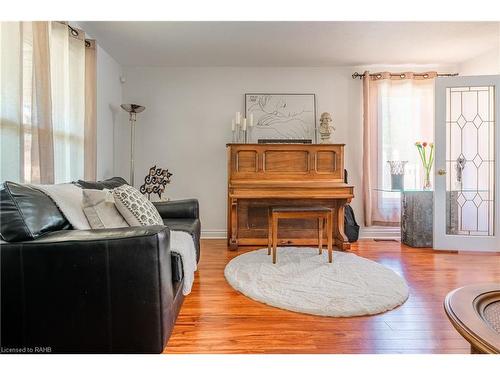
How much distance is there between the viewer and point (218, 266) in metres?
2.90

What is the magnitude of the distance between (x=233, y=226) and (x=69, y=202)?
2105 mm

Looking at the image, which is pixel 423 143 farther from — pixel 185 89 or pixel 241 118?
pixel 185 89

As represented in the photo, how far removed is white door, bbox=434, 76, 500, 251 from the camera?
11.1ft

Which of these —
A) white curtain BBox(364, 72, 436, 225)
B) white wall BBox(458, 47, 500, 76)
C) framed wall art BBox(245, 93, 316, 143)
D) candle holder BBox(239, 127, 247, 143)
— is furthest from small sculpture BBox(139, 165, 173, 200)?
white wall BBox(458, 47, 500, 76)

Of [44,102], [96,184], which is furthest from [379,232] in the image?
[44,102]

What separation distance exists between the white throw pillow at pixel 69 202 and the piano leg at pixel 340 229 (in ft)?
8.93

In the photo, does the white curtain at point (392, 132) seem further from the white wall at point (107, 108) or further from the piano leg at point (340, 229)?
the white wall at point (107, 108)

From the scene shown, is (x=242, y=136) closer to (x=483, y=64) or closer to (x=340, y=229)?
(x=340, y=229)

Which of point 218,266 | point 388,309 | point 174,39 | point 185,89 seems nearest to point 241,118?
point 185,89

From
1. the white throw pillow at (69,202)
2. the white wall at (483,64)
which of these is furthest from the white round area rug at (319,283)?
the white wall at (483,64)

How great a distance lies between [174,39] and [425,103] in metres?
3.38

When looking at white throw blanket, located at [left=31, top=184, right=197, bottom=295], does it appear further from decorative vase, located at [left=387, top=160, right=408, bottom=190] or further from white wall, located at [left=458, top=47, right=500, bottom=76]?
white wall, located at [left=458, top=47, right=500, bottom=76]

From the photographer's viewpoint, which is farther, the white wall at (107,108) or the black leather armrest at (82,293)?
the white wall at (107,108)

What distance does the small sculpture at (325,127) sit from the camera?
12.5ft
